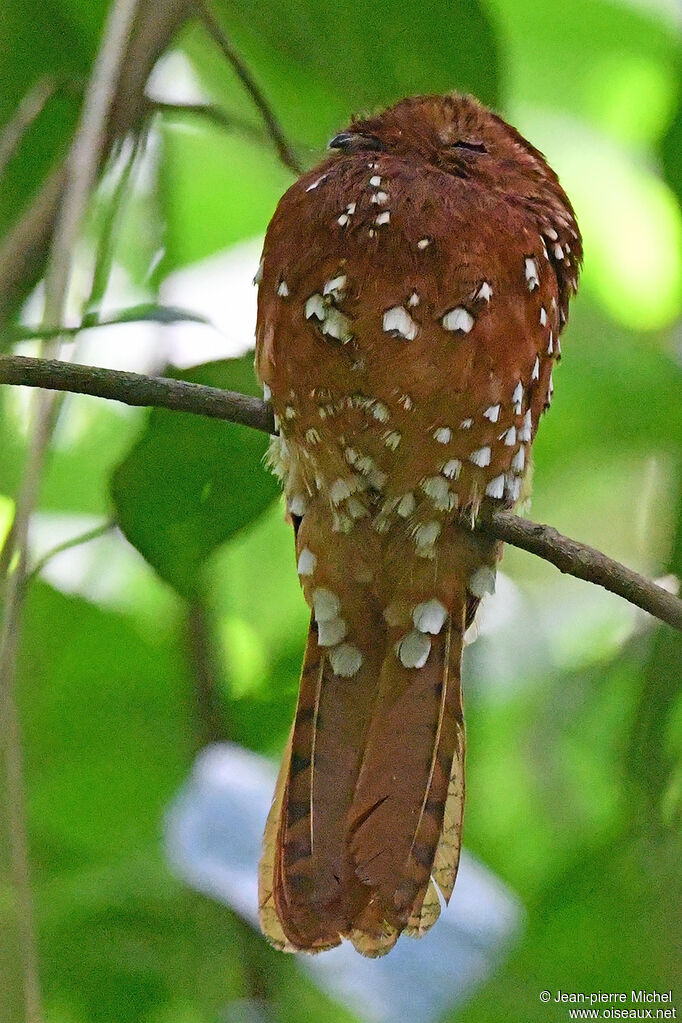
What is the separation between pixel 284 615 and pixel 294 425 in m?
1.18

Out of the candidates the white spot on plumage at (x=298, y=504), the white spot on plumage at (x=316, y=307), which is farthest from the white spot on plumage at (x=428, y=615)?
the white spot on plumage at (x=316, y=307)

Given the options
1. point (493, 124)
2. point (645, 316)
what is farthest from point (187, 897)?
point (645, 316)

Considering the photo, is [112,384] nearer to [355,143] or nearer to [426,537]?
[426,537]

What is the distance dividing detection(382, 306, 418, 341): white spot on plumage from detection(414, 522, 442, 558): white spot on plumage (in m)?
0.26

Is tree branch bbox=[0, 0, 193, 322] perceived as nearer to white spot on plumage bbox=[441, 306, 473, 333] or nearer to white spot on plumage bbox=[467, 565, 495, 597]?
white spot on plumage bbox=[441, 306, 473, 333]

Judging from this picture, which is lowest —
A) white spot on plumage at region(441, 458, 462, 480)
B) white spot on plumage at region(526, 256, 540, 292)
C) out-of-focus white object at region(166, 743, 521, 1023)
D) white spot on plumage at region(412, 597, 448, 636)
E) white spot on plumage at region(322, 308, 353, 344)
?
out-of-focus white object at region(166, 743, 521, 1023)

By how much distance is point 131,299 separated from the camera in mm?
2799

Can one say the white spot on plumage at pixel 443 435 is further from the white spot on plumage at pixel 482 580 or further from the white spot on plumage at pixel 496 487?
the white spot on plumage at pixel 482 580

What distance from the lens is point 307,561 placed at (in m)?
1.88

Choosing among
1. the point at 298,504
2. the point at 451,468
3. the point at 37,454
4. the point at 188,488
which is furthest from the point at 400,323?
the point at 37,454

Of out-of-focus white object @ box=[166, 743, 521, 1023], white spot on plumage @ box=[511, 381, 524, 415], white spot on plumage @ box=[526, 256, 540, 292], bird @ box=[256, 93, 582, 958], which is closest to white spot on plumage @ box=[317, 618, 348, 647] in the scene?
bird @ box=[256, 93, 582, 958]

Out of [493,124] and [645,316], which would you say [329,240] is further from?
[645,316]

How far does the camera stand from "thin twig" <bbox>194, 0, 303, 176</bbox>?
2.04m

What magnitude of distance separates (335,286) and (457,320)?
171mm
